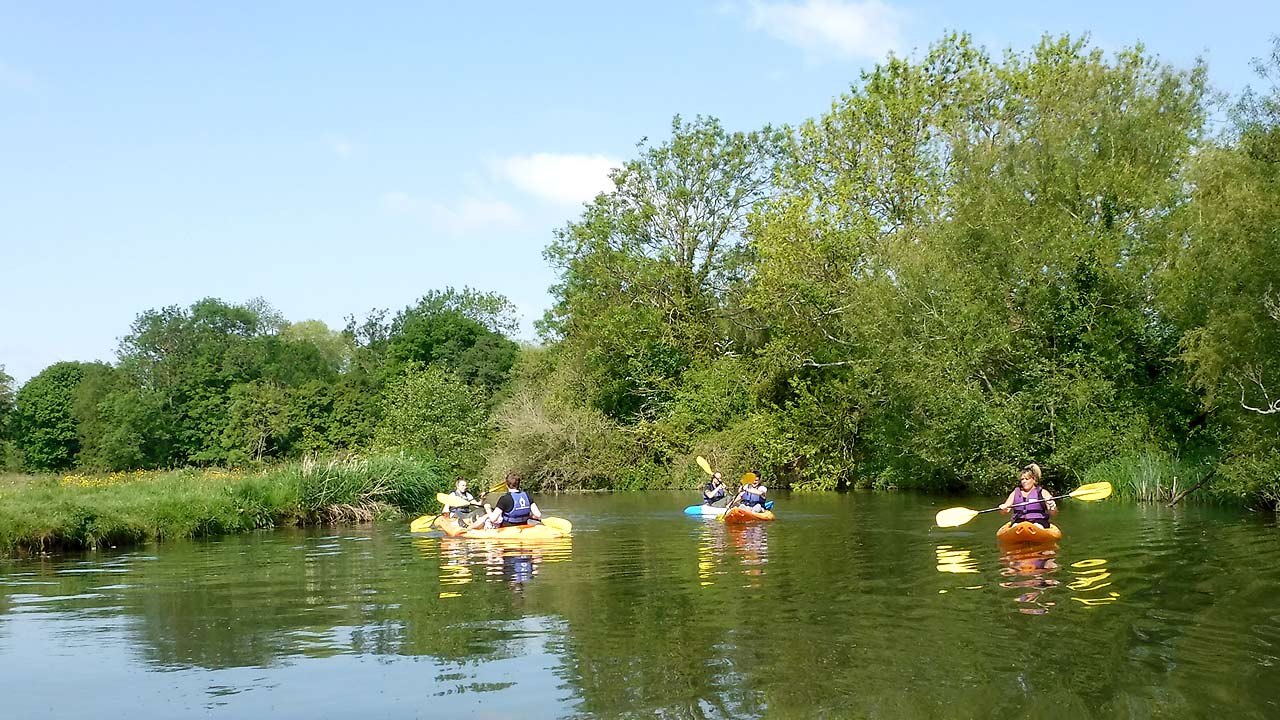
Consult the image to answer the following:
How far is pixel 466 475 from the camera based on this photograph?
44.1 meters

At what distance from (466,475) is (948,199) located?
1975cm

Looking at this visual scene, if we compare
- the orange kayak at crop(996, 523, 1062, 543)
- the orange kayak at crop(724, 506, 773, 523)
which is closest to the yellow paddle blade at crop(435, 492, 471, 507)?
the orange kayak at crop(724, 506, 773, 523)

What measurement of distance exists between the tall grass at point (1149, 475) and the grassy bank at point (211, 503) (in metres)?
17.2

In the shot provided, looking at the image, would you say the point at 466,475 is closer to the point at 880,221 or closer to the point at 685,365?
the point at 685,365

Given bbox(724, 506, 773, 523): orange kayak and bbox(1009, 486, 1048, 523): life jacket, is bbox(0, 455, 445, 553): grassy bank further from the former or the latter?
bbox(1009, 486, 1048, 523): life jacket

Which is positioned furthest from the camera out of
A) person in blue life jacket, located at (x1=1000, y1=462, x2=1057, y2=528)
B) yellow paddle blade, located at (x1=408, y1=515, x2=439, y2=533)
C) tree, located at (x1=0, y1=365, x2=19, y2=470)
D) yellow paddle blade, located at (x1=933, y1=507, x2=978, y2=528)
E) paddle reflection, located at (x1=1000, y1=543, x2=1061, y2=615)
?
tree, located at (x1=0, y1=365, x2=19, y2=470)

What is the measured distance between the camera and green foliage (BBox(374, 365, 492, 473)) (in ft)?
146

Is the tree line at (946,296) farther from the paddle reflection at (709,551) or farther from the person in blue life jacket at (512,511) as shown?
the person in blue life jacket at (512,511)

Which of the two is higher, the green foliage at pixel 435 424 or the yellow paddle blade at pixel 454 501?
the green foliage at pixel 435 424

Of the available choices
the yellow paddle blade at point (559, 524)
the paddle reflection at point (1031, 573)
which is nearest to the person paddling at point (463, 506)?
the yellow paddle blade at point (559, 524)

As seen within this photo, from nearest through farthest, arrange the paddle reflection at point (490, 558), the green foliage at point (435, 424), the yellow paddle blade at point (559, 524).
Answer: the paddle reflection at point (490, 558), the yellow paddle blade at point (559, 524), the green foliage at point (435, 424)

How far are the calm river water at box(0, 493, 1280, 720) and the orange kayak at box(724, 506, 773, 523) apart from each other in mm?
5936

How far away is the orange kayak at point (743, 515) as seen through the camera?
2583cm

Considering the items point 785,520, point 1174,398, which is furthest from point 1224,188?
point 785,520
